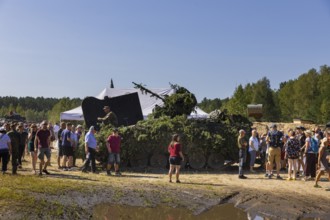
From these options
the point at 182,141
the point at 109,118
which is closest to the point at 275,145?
the point at 182,141

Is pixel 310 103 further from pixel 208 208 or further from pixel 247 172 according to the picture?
pixel 208 208

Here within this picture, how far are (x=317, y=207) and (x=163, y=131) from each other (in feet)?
24.5

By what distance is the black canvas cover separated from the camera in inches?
714

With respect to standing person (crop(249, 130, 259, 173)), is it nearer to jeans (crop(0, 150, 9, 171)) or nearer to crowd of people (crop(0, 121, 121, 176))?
crowd of people (crop(0, 121, 121, 176))

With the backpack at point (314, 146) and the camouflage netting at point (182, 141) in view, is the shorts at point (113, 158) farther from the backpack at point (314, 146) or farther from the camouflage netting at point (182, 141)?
the backpack at point (314, 146)

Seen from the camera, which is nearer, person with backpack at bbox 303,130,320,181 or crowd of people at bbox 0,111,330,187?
crowd of people at bbox 0,111,330,187

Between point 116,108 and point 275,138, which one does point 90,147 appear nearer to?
point 116,108

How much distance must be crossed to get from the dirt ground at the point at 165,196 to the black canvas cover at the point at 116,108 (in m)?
4.61

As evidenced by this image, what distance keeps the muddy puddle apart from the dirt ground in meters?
0.20

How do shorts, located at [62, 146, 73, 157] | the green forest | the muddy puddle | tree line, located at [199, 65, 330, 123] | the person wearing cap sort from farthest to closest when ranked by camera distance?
tree line, located at [199, 65, 330, 123], the green forest, the person wearing cap, shorts, located at [62, 146, 73, 157], the muddy puddle

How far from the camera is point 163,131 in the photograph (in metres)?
16.6

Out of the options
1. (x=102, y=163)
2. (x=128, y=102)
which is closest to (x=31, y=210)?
(x=102, y=163)

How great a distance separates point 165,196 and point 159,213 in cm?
146

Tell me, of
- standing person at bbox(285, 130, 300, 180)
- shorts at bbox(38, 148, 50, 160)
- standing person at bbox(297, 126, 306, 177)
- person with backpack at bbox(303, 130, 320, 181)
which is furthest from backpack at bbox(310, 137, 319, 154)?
shorts at bbox(38, 148, 50, 160)
